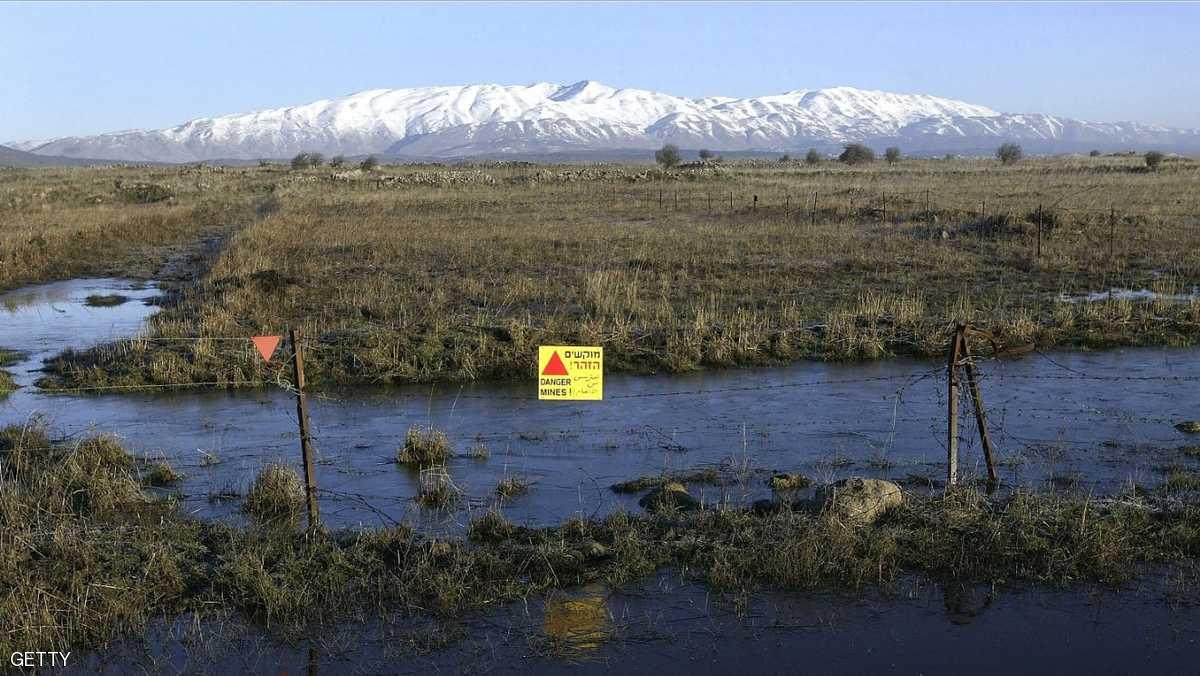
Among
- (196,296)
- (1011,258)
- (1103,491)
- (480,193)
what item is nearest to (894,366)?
(1103,491)

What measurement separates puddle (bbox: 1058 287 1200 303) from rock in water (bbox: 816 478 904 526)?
13.3m

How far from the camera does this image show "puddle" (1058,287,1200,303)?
21.3 m

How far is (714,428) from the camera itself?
13.8m

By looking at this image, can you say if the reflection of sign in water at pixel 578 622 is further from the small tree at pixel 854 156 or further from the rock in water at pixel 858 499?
the small tree at pixel 854 156

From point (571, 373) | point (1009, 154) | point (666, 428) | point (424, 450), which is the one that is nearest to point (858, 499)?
point (571, 373)

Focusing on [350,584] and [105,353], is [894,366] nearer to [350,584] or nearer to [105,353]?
[350,584]

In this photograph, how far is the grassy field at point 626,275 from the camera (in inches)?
693

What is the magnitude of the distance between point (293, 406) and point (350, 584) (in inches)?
306

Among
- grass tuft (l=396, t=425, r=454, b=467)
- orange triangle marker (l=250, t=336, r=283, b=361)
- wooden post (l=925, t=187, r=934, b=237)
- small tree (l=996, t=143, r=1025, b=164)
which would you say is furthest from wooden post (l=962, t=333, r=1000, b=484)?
small tree (l=996, t=143, r=1025, b=164)

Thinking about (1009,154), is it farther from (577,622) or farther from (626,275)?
(577,622)

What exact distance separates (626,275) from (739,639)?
687 inches

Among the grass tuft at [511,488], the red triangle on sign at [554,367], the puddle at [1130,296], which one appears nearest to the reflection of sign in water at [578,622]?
the red triangle on sign at [554,367]

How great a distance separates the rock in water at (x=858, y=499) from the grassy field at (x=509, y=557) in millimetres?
109

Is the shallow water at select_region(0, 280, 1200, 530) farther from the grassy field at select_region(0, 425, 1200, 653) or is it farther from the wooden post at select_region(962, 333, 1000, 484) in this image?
the grassy field at select_region(0, 425, 1200, 653)
